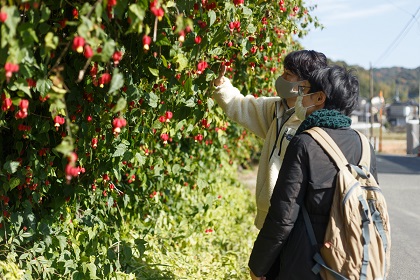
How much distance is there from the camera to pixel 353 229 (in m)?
2.66

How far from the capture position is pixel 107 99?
314cm

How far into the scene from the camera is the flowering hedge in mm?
2123

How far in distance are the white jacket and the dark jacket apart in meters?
0.67

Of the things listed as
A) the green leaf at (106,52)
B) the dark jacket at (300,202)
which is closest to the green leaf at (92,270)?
the dark jacket at (300,202)

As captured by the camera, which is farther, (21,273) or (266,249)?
(21,273)

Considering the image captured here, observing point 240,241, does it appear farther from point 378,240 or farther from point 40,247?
point 378,240

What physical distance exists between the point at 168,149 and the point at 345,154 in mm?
2892

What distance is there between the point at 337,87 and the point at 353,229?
0.64 m

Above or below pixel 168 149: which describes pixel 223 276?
below

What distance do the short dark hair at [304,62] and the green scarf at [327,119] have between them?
2.34 feet

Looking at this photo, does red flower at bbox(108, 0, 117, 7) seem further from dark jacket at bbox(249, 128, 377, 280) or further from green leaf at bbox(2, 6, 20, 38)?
dark jacket at bbox(249, 128, 377, 280)

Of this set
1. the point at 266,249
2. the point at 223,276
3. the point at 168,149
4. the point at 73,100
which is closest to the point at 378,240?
the point at 266,249

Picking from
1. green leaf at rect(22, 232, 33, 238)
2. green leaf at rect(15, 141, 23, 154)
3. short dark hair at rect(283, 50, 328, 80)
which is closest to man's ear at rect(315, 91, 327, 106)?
short dark hair at rect(283, 50, 328, 80)

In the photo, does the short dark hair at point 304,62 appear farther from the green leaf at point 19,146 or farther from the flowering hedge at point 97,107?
the green leaf at point 19,146
